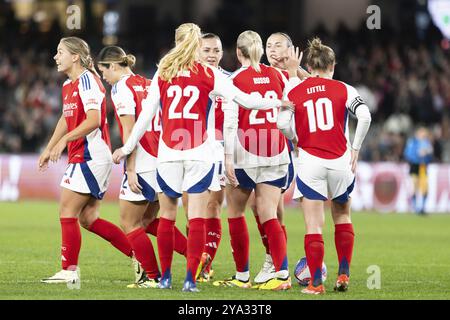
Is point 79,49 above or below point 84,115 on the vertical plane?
above

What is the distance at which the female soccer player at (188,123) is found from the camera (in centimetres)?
900

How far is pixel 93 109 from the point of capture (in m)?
9.77

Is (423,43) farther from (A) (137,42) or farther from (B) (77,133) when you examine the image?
(B) (77,133)

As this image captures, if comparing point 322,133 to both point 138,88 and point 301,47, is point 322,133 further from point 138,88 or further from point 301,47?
point 301,47

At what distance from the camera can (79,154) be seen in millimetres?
9938

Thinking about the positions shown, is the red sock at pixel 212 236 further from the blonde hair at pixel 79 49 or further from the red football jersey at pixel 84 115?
the blonde hair at pixel 79 49

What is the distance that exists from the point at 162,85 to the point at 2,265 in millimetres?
3509

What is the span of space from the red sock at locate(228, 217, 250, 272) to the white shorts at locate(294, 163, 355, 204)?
2.55 feet

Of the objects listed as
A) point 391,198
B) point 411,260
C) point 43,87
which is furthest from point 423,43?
point 411,260

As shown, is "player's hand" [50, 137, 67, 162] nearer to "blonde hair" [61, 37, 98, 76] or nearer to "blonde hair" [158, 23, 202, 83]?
"blonde hair" [61, 37, 98, 76]

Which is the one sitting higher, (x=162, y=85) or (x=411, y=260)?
(x=162, y=85)

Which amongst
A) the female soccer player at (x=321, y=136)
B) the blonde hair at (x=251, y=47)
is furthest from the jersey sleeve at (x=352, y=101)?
the blonde hair at (x=251, y=47)

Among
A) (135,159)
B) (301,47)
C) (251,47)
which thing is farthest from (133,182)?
(301,47)

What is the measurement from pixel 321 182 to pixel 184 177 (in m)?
1.20
